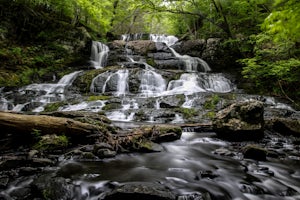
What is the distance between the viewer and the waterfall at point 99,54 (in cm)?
1847

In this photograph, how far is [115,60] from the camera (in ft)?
60.1

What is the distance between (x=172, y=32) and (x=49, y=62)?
15.2 m

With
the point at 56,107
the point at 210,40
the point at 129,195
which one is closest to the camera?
the point at 129,195

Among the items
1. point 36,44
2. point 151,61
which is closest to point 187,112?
point 151,61

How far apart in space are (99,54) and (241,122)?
1451 cm

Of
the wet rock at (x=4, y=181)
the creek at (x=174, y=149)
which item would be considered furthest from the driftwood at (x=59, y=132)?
the wet rock at (x=4, y=181)

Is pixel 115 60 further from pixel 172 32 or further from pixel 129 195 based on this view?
pixel 129 195

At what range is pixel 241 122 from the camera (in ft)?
22.1

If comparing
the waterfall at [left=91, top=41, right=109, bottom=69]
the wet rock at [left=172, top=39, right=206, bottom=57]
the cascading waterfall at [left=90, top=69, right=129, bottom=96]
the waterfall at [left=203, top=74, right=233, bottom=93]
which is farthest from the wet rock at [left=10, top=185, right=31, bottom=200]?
the wet rock at [left=172, top=39, right=206, bottom=57]

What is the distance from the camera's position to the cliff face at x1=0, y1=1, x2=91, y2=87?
1430 centimetres

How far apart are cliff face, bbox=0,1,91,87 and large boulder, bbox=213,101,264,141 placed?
447 inches

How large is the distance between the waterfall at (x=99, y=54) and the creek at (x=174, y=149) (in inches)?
142

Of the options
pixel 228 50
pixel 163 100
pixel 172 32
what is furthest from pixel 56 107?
pixel 172 32

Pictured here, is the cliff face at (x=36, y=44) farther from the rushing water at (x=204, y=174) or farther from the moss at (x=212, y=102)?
the rushing water at (x=204, y=174)
